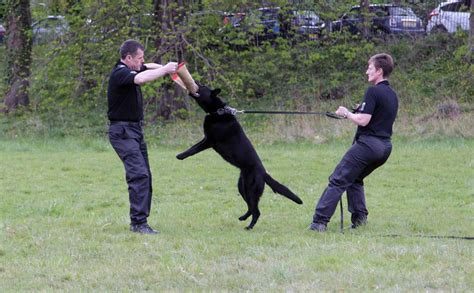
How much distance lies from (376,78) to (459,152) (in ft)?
26.2

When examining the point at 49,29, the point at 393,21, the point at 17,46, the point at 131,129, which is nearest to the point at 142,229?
the point at 131,129

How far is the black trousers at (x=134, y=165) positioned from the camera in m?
7.56

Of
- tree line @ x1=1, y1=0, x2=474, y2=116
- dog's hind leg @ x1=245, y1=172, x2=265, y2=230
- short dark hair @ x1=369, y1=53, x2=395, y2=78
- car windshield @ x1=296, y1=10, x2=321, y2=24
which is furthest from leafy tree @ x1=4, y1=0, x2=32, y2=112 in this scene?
short dark hair @ x1=369, y1=53, x2=395, y2=78

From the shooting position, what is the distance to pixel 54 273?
5.89m

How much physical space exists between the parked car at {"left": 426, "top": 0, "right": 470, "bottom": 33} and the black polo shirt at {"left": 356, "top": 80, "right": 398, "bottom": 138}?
17329mm

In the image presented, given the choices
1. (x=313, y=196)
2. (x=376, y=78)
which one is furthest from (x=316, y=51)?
(x=376, y=78)

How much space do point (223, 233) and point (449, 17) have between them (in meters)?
18.7

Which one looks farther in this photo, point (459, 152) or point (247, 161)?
point (459, 152)

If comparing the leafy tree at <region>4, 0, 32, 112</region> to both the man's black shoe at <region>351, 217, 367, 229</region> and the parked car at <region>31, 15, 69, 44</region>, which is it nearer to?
the parked car at <region>31, 15, 69, 44</region>

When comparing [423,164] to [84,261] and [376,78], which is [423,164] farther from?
[84,261]

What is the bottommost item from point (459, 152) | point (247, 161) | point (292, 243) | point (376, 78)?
point (459, 152)

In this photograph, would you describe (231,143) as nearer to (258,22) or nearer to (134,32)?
(134,32)

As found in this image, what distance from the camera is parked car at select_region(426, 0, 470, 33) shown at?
78.2 feet

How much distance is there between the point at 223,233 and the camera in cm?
765
